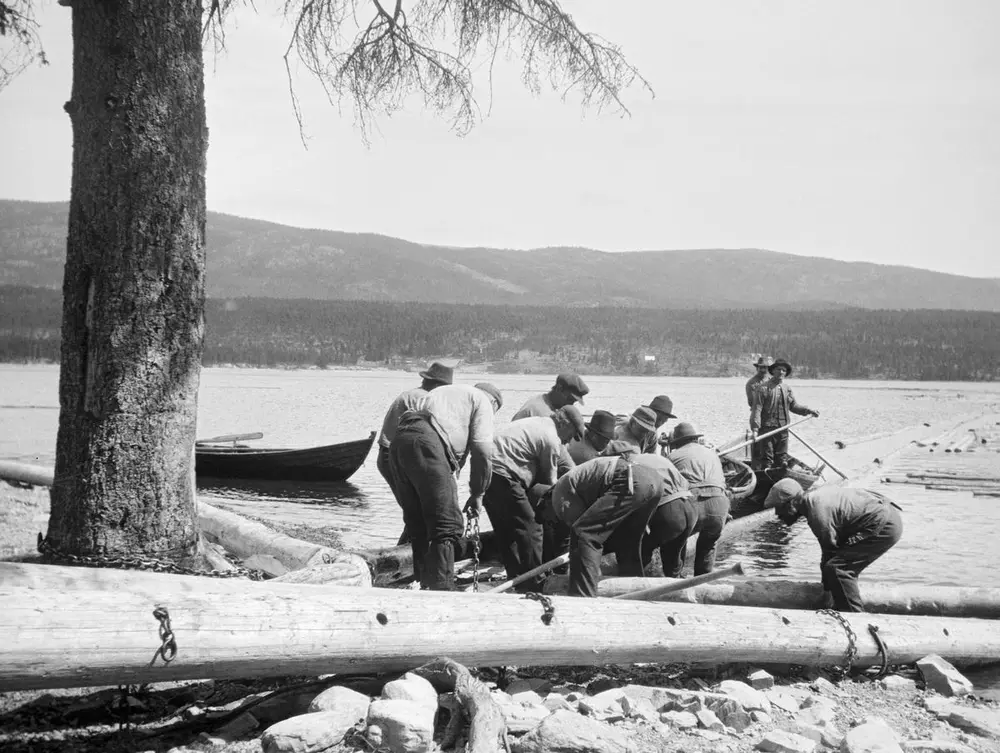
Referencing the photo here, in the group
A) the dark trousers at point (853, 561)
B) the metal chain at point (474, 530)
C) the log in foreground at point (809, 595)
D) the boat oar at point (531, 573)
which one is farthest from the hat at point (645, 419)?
the dark trousers at point (853, 561)

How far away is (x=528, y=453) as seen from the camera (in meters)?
7.65

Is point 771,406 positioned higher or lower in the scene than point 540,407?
lower

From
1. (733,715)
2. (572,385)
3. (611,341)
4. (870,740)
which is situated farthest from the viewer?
(611,341)

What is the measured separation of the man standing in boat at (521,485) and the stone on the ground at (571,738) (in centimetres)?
307

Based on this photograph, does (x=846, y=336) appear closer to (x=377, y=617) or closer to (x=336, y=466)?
(x=336, y=466)

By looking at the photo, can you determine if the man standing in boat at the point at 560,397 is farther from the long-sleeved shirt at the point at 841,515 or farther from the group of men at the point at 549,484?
the long-sleeved shirt at the point at 841,515

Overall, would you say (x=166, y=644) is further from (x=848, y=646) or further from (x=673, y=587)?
(x=848, y=646)

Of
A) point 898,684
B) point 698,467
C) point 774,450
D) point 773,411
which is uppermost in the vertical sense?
point 773,411

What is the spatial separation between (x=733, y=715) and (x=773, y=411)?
35.1 ft

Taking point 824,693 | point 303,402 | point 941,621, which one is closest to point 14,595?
point 824,693

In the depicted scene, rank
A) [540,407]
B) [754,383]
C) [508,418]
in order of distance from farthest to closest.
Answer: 1. [508,418]
2. [754,383]
3. [540,407]

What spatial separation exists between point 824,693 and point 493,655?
2.17 meters

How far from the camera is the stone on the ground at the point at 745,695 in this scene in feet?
17.6

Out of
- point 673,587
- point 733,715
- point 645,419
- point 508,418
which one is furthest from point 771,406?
point 508,418
